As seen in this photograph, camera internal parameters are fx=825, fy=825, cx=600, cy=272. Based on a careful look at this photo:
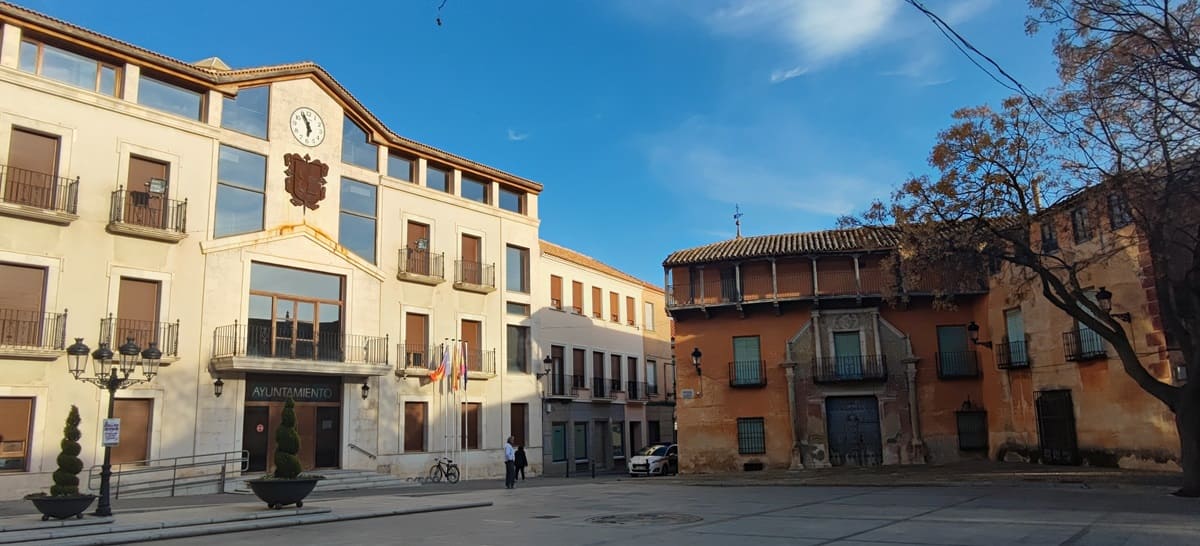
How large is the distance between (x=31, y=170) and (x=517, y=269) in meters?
17.3

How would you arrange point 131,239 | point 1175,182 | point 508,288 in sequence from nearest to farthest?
point 1175,182
point 131,239
point 508,288

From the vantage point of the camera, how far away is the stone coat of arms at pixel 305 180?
26453 mm

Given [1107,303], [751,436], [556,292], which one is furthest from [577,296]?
[1107,303]

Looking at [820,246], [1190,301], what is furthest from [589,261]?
[1190,301]

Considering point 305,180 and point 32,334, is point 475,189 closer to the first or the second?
point 305,180

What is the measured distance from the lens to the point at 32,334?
66.2 feet

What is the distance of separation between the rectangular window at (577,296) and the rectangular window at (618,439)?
6311 millimetres

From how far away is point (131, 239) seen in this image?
2231cm

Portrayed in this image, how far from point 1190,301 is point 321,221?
23.6 metres

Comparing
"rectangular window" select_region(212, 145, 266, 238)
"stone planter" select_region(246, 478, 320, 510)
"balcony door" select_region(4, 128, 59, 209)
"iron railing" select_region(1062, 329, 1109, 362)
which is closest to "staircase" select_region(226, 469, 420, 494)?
"rectangular window" select_region(212, 145, 266, 238)

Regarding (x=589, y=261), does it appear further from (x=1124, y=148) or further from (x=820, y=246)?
(x=1124, y=148)

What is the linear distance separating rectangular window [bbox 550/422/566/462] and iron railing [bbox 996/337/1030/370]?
1757 cm

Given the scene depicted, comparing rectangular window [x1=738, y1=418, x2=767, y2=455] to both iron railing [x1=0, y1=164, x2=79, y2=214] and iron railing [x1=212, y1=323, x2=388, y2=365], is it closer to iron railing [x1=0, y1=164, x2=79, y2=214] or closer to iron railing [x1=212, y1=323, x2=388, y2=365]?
iron railing [x1=212, y1=323, x2=388, y2=365]

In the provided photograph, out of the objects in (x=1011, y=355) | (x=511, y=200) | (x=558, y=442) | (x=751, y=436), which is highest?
(x=511, y=200)
